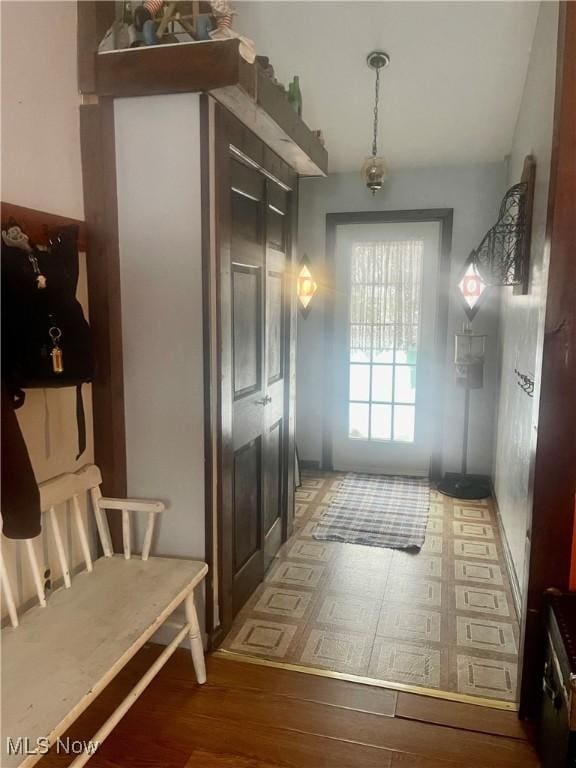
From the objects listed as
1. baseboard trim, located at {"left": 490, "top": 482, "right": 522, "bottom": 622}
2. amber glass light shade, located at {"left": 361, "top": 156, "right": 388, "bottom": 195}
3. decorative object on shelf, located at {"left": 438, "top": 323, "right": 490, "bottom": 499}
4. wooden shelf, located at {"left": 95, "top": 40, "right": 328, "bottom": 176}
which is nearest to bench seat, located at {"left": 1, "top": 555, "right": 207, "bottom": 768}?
baseboard trim, located at {"left": 490, "top": 482, "right": 522, "bottom": 622}

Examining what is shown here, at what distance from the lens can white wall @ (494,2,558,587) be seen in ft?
6.73

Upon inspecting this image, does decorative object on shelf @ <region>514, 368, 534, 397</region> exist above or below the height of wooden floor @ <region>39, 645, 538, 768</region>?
above

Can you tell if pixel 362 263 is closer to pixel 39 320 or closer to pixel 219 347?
pixel 219 347

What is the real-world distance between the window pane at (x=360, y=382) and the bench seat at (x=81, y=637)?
2.62 meters

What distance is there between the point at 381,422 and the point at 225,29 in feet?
10.2

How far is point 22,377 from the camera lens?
5.15 ft

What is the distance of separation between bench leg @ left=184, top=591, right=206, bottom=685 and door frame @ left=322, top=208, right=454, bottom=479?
8.69 feet

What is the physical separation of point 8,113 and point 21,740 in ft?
5.45

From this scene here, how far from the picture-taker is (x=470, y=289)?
400 centimetres

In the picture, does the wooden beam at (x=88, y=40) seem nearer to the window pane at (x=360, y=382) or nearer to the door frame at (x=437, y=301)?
the door frame at (x=437, y=301)

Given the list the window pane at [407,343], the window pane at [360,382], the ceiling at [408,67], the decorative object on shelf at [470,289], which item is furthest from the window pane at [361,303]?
the ceiling at [408,67]

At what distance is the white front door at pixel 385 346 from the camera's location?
165 inches

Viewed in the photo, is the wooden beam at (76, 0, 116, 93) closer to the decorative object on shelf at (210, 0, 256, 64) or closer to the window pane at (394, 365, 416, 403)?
the decorative object on shelf at (210, 0, 256, 64)

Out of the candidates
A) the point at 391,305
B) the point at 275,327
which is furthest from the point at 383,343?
the point at 275,327
